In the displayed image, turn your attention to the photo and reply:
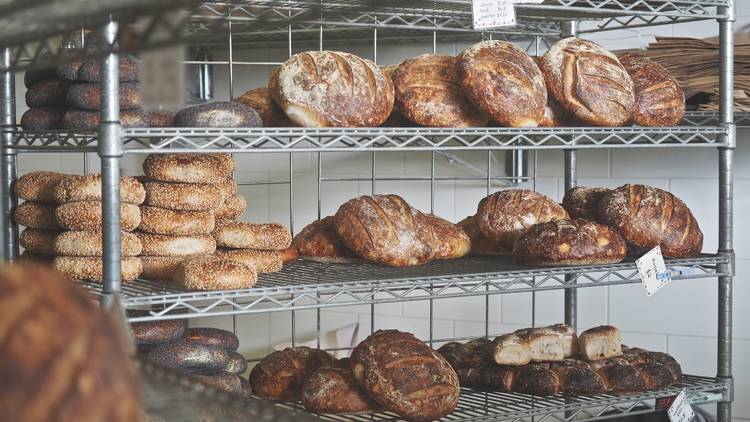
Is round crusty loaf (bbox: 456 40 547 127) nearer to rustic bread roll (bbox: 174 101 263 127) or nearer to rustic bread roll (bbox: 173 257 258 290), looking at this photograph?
rustic bread roll (bbox: 174 101 263 127)

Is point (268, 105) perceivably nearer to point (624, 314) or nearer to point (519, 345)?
point (519, 345)

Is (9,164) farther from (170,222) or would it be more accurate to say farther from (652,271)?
(652,271)

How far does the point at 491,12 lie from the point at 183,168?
86 cm

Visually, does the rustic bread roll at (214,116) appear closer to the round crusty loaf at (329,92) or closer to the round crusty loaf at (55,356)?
the round crusty loaf at (329,92)

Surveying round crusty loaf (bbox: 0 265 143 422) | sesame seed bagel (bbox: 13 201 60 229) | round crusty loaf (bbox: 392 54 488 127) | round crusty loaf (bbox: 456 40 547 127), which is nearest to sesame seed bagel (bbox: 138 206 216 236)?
sesame seed bagel (bbox: 13 201 60 229)

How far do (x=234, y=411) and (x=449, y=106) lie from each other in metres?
2.06

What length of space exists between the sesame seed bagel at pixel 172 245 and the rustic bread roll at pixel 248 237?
0.09m

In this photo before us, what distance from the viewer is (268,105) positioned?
8.19 feet

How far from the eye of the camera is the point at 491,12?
2396 mm

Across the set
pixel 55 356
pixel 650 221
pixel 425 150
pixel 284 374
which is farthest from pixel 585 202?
pixel 55 356

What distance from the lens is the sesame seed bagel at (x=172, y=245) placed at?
7.47ft

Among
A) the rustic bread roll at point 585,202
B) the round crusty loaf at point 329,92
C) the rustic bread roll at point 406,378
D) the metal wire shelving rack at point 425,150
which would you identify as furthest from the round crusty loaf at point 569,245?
the round crusty loaf at point 329,92

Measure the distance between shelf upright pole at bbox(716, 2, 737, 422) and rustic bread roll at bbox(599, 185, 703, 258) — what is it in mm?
121

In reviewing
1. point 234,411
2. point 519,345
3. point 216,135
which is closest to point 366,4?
point 234,411
